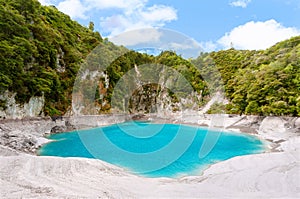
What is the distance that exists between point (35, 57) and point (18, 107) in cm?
593

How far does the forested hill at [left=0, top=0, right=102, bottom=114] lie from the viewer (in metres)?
21.1

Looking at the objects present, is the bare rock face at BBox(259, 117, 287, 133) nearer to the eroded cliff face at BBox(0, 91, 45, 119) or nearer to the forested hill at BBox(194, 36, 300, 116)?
the forested hill at BBox(194, 36, 300, 116)

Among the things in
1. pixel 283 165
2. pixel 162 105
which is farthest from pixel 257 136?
pixel 162 105

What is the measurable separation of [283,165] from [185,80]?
42.5m

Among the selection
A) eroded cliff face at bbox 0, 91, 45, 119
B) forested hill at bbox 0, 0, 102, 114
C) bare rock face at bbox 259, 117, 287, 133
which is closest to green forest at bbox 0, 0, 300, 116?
forested hill at bbox 0, 0, 102, 114

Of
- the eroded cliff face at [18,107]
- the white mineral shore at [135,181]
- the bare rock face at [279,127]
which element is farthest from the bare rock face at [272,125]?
the eroded cliff face at [18,107]

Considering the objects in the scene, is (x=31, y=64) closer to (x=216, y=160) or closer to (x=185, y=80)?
(x=216, y=160)

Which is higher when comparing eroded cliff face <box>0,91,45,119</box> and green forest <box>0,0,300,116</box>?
green forest <box>0,0,300,116</box>

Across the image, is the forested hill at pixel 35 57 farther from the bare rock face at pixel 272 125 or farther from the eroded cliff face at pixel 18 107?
the bare rock face at pixel 272 125

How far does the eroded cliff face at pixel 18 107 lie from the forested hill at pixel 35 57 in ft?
1.43

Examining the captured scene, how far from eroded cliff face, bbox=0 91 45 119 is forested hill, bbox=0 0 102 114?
436mm

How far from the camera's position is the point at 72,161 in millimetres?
10758

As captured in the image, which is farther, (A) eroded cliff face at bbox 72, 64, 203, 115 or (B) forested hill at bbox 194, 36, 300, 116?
(A) eroded cliff face at bbox 72, 64, 203, 115

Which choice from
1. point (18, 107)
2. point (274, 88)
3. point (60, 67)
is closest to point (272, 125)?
point (274, 88)
